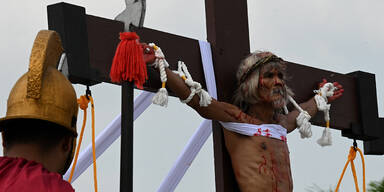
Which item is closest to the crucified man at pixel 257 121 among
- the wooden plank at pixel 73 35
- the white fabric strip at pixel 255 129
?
the white fabric strip at pixel 255 129

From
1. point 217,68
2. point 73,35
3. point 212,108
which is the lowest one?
point 212,108

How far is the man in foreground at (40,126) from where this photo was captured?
208 cm

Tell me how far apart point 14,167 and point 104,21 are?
1.78m

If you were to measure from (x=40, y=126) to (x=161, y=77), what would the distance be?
1.60m

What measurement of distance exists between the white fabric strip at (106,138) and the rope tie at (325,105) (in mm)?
922

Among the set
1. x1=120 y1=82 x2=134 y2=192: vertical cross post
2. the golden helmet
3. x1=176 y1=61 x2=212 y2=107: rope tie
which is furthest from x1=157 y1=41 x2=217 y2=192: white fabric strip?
the golden helmet

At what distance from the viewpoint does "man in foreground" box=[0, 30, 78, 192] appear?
6.82 ft

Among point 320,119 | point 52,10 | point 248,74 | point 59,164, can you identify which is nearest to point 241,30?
point 248,74

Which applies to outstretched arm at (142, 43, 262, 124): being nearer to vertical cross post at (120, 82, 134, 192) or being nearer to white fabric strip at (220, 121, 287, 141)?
white fabric strip at (220, 121, 287, 141)

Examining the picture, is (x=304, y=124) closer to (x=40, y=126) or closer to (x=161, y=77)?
(x=161, y=77)

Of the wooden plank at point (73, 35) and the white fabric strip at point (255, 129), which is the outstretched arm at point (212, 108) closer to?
the white fabric strip at point (255, 129)

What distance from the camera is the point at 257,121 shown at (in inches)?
161

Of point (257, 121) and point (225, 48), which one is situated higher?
point (225, 48)

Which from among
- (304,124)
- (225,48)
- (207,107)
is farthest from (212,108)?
(304,124)
